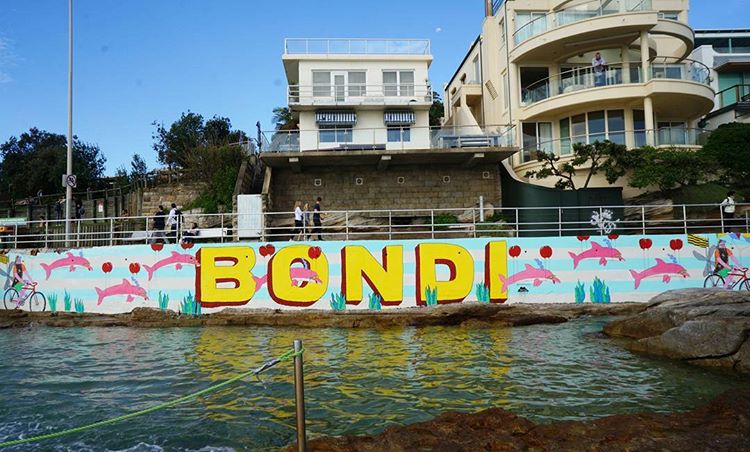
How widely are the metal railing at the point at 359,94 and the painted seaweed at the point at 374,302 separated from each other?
537 inches

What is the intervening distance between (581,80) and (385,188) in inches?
437

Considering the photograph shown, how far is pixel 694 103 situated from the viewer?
85.8 ft

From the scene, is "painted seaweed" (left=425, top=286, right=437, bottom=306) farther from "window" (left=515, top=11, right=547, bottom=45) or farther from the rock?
"window" (left=515, top=11, right=547, bottom=45)

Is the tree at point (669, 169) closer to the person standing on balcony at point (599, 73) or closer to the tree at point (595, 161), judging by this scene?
the tree at point (595, 161)

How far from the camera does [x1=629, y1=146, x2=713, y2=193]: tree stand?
21.4m

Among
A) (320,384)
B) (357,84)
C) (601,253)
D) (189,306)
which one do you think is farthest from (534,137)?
(320,384)

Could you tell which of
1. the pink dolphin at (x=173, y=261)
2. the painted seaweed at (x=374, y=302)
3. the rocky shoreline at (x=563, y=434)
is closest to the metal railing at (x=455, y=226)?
the pink dolphin at (x=173, y=261)

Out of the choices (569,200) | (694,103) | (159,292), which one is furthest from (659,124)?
(159,292)

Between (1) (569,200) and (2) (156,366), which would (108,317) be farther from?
(1) (569,200)

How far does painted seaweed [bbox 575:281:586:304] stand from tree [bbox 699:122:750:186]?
982 cm

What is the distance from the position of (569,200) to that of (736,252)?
629 cm

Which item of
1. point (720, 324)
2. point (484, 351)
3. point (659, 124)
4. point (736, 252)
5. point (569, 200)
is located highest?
point (659, 124)

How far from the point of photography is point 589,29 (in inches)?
963

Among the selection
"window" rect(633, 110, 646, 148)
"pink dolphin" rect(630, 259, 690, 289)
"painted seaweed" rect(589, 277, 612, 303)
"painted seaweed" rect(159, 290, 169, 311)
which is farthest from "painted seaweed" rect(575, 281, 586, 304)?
"painted seaweed" rect(159, 290, 169, 311)
